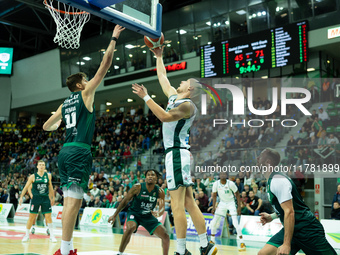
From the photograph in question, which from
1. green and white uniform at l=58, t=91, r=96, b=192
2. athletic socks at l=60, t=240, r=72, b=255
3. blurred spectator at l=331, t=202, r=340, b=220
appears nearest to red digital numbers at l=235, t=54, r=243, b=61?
blurred spectator at l=331, t=202, r=340, b=220

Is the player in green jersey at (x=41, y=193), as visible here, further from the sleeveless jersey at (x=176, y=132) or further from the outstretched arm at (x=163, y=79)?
the sleeveless jersey at (x=176, y=132)

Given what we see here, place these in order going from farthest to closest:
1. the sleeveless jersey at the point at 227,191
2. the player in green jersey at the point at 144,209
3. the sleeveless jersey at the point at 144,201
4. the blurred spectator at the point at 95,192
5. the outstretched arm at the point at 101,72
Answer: the blurred spectator at the point at 95,192
the sleeveless jersey at the point at 227,191
the sleeveless jersey at the point at 144,201
the player in green jersey at the point at 144,209
the outstretched arm at the point at 101,72

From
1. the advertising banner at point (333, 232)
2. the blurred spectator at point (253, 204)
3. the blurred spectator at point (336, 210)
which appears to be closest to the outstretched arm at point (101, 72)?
the advertising banner at point (333, 232)

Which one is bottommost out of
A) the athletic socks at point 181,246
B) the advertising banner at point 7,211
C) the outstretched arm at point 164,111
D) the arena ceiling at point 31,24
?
the advertising banner at point 7,211

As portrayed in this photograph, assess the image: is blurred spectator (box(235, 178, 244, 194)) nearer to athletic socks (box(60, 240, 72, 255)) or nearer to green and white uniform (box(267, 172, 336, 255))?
green and white uniform (box(267, 172, 336, 255))

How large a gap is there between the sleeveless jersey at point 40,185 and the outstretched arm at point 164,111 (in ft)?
22.9

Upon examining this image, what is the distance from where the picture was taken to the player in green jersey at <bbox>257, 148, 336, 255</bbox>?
3.96 metres

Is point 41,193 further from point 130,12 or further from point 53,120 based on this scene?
point 130,12

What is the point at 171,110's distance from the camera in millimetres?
4984

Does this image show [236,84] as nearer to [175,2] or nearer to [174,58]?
[174,58]

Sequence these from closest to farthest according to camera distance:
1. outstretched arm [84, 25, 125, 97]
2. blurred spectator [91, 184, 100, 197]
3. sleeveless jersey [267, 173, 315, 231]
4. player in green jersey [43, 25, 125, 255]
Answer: sleeveless jersey [267, 173, 315, 231] < player in green jersey [43, 25, 125, 255] < outstretched arm [84, 25, 125, 97] < blurred spectator [91, 184, 100, 197]

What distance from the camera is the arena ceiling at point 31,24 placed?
2658cm

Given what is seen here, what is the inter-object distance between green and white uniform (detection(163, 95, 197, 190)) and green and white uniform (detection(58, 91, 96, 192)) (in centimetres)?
107

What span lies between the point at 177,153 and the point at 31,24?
31207 millimetres
